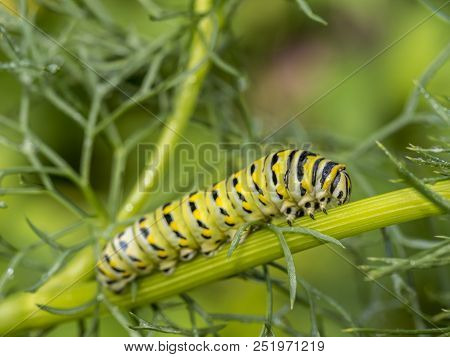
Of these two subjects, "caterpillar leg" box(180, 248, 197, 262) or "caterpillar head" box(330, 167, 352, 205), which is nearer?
"caterpillar head" box(330, 167, 352, 205)

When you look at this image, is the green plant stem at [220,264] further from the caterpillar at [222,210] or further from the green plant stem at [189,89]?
the green plant stem at [189,89]

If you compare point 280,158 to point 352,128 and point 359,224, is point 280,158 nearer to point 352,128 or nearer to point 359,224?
point 359,224

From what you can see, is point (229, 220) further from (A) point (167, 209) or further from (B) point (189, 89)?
(B) point (189, 89)

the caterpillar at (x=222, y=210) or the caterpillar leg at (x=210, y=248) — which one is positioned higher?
the caterpillar at (x=222, y=210)

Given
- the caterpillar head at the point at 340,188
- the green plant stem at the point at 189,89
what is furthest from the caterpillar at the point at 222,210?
the green plant stem at the point at 189,89

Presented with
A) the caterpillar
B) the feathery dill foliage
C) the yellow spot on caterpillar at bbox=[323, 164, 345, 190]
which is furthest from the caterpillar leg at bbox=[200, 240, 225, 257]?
the yellow spot on caterpillar at bbox=[323, 164, 345, 190]

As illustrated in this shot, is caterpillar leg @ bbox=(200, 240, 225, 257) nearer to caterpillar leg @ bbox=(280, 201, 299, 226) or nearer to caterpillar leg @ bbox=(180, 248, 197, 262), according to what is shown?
caterpillar leg @ bbox=(180, 248, 197, 262)
